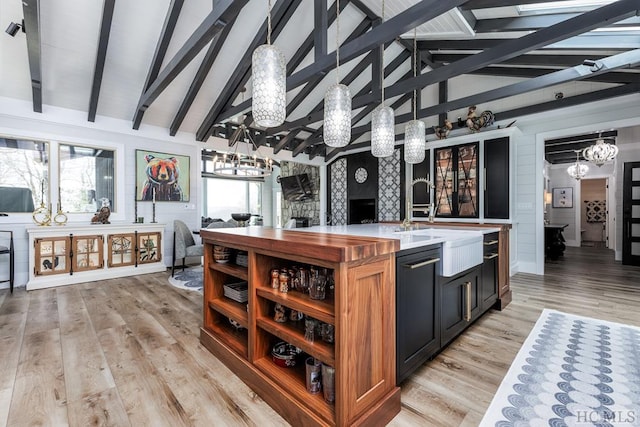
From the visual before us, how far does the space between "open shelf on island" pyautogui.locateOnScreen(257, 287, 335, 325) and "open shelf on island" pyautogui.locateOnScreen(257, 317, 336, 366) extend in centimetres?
16

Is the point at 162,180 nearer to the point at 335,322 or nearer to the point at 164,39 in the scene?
the point at 164,39

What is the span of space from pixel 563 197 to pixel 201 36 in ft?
36.0

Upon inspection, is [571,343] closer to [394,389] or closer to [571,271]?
[394,389]

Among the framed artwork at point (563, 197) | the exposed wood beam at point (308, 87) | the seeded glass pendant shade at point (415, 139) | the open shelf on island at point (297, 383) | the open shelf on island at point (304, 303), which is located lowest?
the open shelf on island at point (297, 383)

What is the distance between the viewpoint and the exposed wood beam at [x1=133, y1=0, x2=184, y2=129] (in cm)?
324

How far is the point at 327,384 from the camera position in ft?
4.57

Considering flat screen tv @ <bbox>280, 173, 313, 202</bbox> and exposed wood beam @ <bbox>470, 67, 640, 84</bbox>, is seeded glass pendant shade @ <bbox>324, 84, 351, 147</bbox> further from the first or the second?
flat screen tv @ <bbox>280, 173, 313, 202</bbox>

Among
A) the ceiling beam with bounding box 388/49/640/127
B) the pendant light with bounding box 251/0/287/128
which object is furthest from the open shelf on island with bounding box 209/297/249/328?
the ceiling beam with bounding box 388/49/640/127

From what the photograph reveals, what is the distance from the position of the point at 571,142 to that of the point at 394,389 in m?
8.42

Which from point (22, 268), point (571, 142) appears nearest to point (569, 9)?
point (571, 142)

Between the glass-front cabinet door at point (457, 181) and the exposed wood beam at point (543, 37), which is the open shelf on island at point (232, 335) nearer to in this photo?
the exposed wood beam at point (543, 37)

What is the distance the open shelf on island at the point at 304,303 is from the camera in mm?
1350

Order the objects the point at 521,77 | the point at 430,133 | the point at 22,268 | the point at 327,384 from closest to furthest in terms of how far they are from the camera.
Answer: the point at 327,384
the point at 22,268
the point at 521,77
the point at 430,133

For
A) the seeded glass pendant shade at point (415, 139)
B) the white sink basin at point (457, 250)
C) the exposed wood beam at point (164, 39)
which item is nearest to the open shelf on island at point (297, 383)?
the white sink basin at point (457, 250)
